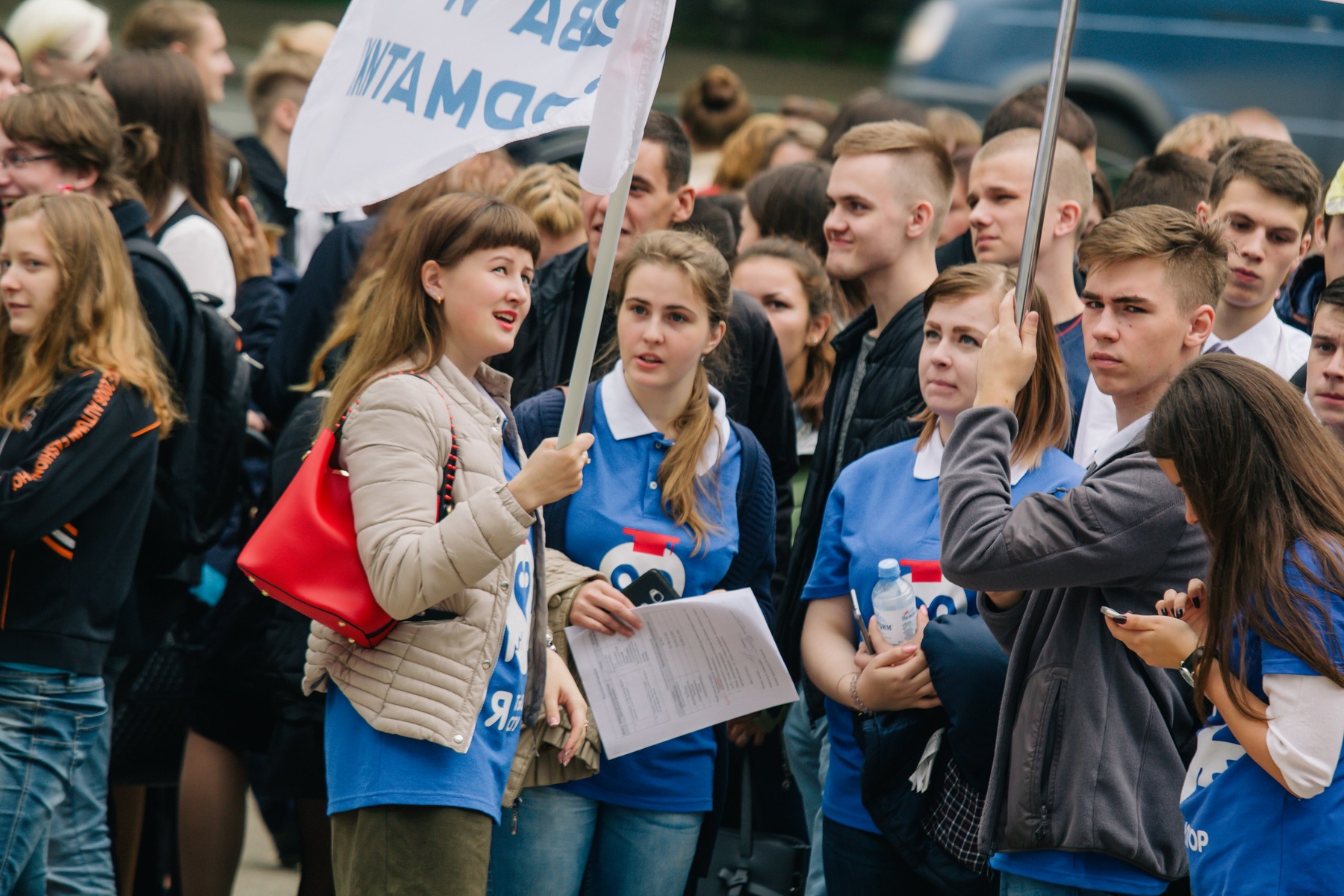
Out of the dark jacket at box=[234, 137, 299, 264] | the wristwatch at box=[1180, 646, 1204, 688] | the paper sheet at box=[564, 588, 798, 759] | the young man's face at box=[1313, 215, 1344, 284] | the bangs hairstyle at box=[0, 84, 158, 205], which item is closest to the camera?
the wristwatch at box=[1180, 646, 1204, 688]

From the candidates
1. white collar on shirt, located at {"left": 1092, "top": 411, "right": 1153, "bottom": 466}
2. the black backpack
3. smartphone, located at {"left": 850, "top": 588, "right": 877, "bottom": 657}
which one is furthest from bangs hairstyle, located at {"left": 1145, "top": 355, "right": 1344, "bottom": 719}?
the black backpack

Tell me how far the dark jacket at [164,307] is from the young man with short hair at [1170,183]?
9.79 feet

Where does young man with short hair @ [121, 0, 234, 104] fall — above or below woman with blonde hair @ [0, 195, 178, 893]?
above

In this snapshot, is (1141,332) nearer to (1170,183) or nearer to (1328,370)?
(1328,370)

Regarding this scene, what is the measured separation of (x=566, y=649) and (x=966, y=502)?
1.17 m

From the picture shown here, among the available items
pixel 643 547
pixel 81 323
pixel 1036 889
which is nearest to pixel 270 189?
pixel 81 323

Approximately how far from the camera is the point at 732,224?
5.92 m

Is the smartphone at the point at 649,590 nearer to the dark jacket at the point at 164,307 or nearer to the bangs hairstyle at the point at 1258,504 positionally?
the bangs hairstyle at the point at 1258,504

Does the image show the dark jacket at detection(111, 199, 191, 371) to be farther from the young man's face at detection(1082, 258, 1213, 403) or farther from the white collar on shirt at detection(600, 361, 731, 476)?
the young man's face at detection(1082, 258, 1213, 403)

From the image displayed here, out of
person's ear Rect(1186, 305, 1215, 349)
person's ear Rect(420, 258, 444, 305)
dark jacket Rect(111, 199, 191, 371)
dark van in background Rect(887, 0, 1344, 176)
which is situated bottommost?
dark jacket Rect(111, 199, 191, 371)

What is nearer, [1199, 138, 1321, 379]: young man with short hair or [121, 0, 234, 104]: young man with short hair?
[1199, 138, 1321, 379]: young man with short hair

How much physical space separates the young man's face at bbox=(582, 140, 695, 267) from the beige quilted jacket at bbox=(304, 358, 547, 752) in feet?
6.06

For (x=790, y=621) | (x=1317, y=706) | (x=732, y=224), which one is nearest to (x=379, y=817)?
(x=790, y=621)

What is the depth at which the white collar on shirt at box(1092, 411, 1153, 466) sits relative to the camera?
10.1 feet
